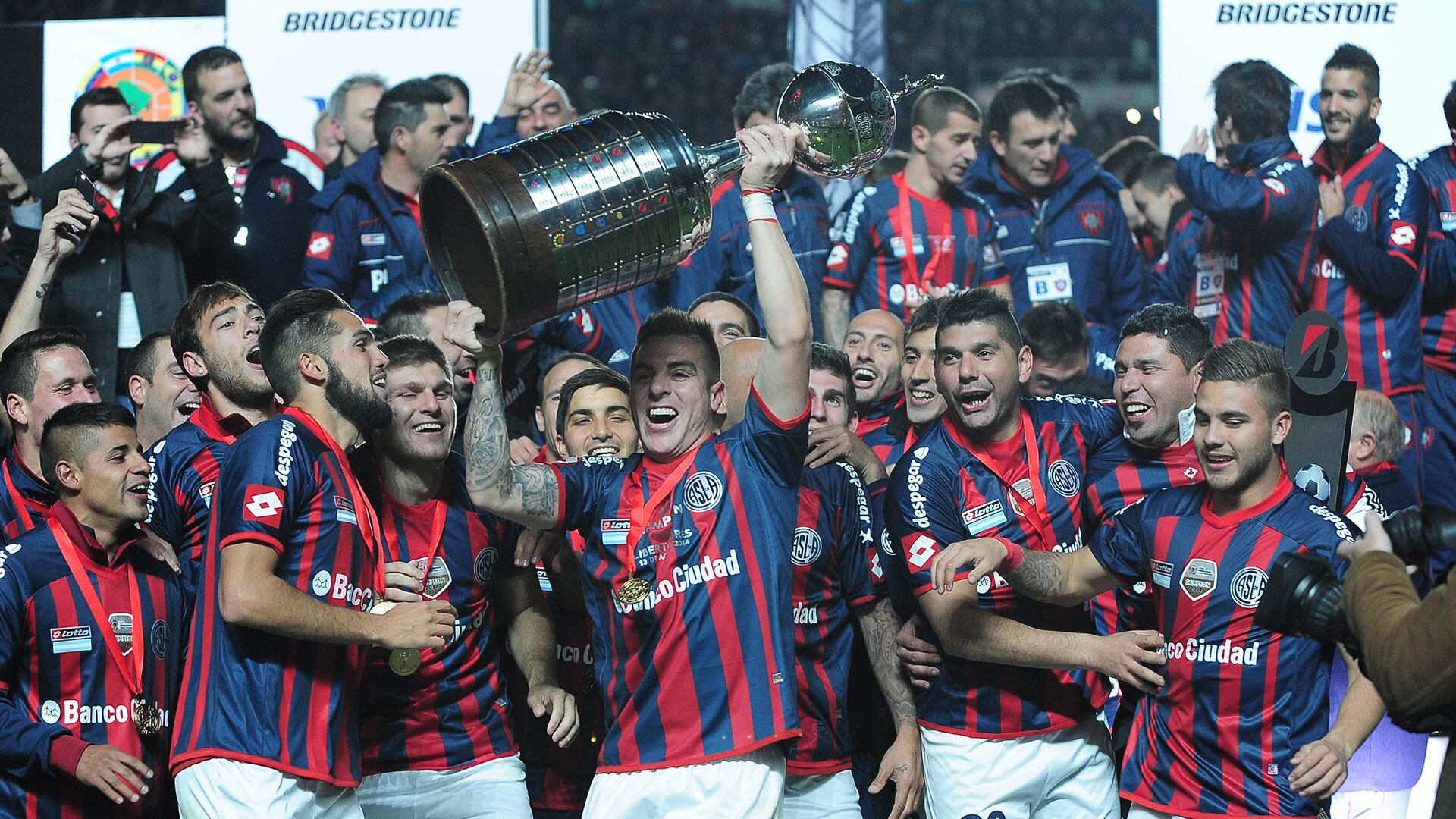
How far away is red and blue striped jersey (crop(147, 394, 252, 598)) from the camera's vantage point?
14.8 ft

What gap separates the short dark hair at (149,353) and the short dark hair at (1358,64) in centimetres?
498

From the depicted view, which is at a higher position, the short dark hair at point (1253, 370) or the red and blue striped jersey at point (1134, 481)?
the short dark hair at point (1253, 370)

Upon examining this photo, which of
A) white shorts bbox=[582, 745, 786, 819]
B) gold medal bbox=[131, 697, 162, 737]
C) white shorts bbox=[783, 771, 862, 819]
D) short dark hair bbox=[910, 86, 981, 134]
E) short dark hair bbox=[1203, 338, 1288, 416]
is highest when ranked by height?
short dark hair bbox=[910, 86, 981, 134]

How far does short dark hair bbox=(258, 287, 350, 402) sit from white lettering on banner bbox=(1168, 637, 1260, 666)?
2.36 metres

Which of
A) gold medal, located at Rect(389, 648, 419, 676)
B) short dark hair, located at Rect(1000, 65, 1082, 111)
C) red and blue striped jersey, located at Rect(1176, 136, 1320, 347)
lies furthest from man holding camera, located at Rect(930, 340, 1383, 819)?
short dark hair, located at Rect(1000, 65, 1082, 111)

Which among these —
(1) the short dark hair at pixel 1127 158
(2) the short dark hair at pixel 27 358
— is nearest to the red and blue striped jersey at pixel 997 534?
(2) the short dark hair at pixel 27 358

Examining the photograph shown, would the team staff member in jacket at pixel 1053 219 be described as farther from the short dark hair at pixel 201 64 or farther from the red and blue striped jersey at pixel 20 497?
the red and blue striped jersey at pixel 20 497

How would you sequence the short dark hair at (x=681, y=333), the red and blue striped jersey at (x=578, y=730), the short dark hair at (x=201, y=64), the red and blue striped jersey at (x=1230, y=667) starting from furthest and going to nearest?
the short dark hair at (x=201, y=64), the red and blue striped jersey at (x=578, y=730), the short dark hair at (x=681, y=333), the red and blue striped jersey at (x=1230, y=667)

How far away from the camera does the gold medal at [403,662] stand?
4.31 m

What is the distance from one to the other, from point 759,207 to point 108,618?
82.1 inches

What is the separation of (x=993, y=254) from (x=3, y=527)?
445 centimetres

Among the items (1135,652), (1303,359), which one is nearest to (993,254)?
(1303,359)

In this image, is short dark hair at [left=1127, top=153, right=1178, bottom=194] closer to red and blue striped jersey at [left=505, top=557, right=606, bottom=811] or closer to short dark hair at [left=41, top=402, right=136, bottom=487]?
red and blue striped jersey at [left=505, top=557, right=606, bottom=811]

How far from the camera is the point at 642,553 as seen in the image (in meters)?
3.96
